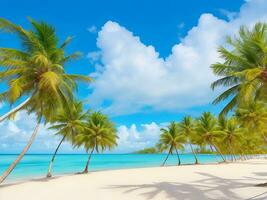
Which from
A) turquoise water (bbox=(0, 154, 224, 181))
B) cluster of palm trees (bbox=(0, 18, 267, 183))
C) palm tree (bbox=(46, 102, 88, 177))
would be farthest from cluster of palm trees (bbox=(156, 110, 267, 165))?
cluster of palm trees (bbox=(0, 18, 267, 183))

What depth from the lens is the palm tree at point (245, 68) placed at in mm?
10984

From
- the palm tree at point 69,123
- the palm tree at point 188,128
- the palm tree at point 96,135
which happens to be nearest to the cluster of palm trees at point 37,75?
the palm tree at point 69,123

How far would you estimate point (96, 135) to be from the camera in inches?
1006

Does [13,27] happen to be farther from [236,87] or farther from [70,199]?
[236,87]

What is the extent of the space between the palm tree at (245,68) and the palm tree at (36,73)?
24.6 feet

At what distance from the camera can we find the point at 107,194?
11.2m

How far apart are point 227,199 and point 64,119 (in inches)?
647

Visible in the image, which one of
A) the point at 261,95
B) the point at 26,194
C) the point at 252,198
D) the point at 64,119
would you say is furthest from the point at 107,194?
the point at 64,119

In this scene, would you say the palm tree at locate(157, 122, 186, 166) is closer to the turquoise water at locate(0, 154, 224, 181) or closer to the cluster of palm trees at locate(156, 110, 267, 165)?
the cluster of palm trees at locate(156, 110, 267, 165)

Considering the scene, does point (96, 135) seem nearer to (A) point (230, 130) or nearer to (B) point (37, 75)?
(B) point (37, 75)

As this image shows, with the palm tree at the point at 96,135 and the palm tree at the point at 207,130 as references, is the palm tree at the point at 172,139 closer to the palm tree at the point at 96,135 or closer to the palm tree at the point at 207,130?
the palm tree at the point at 207,130

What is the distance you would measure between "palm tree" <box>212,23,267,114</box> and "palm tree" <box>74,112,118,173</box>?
556 inches

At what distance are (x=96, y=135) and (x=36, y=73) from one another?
42.6ft

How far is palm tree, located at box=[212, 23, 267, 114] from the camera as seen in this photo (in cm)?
Answer: 1098
